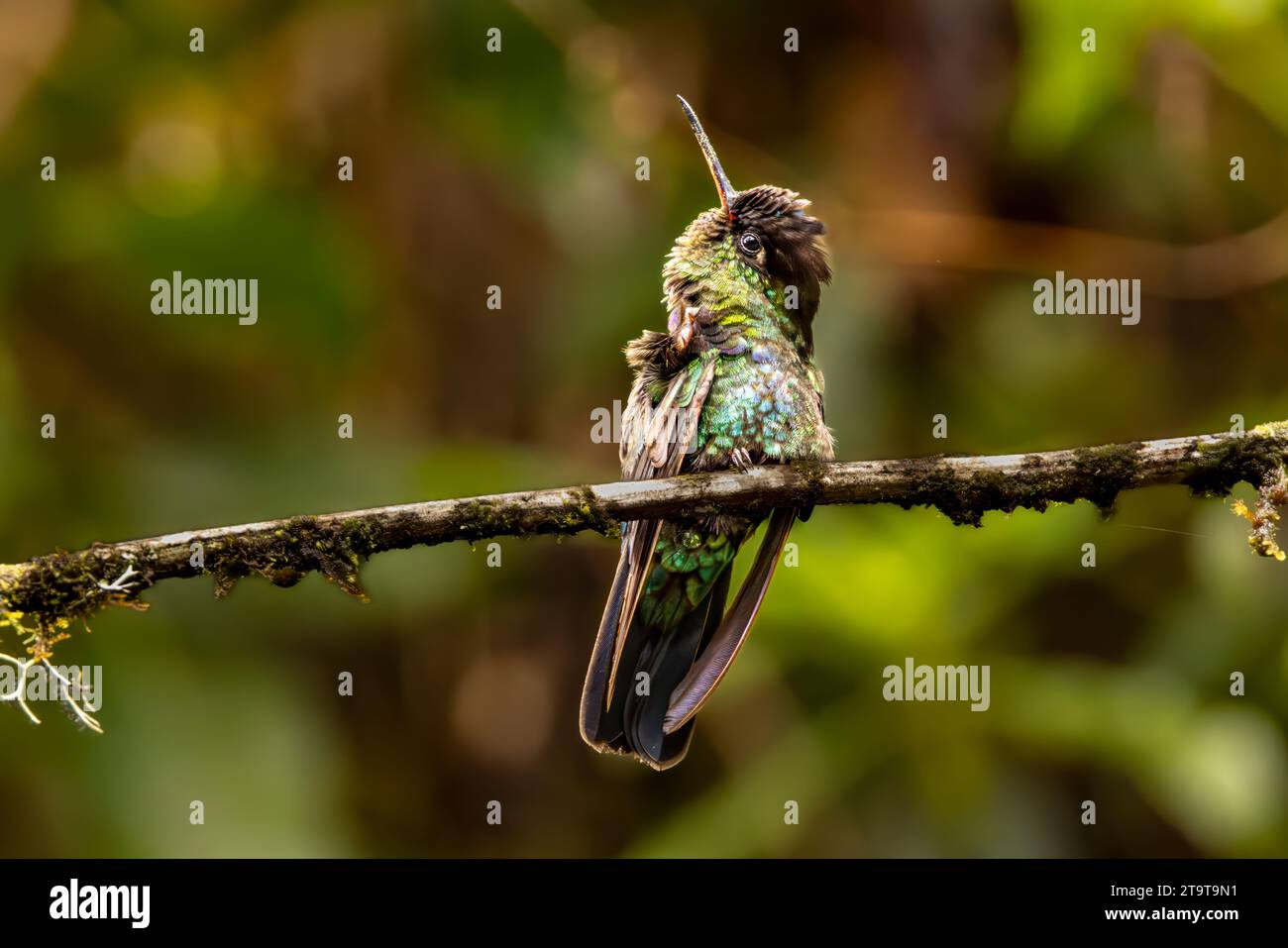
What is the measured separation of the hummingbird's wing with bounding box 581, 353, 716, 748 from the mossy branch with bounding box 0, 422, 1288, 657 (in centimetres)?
42

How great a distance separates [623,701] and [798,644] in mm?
1925

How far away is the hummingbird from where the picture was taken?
360cm

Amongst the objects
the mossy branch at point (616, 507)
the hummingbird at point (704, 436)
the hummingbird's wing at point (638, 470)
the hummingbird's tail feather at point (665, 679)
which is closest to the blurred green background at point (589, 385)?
the hummingbird's tail feather at point (665, 679)

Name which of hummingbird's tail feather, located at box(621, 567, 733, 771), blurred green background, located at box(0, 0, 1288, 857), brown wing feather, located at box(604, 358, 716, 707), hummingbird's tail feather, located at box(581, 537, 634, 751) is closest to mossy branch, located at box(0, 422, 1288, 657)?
brown wing feather, located at box(604, 358, 716, 707)

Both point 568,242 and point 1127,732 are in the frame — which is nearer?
point 1127,732

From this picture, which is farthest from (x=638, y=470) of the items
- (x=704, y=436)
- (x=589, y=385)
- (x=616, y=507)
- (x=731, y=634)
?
(x=589, y=385)

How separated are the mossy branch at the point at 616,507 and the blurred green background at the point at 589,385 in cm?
187

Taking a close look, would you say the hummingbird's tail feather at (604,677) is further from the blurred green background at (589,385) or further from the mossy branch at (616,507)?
the blurred green background at (589,385)

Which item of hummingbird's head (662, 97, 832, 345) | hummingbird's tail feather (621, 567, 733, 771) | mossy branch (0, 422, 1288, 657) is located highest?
hummingbird's head (662, 97, 832, 345)

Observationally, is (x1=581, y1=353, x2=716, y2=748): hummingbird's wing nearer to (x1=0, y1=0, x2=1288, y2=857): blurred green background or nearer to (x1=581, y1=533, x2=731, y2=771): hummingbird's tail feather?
(x1=581, y1=533, x2=731, y2=771): hummingbird's tail feather

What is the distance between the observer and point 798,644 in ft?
17.8

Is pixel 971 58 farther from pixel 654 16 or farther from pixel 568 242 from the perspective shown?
pixel 568 242

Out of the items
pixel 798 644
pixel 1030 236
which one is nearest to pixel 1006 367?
pixel 1030 236

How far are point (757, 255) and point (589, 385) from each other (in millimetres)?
2620
